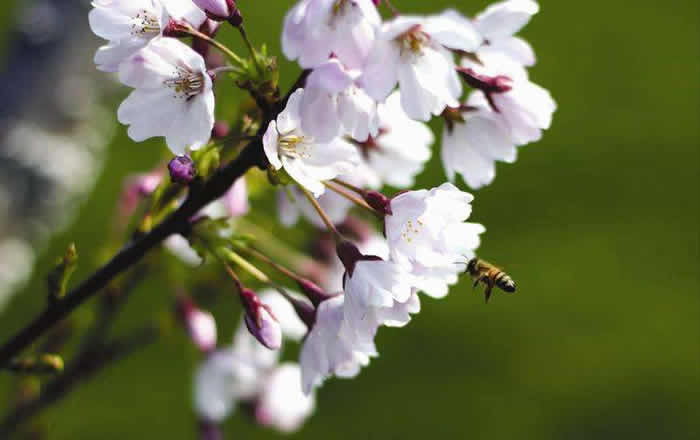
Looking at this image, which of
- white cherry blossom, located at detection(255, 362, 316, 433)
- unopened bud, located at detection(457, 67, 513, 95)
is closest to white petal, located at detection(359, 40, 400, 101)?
unopened bud, located at detection(457, 67, 513, 95)

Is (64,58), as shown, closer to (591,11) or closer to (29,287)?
(29,287)

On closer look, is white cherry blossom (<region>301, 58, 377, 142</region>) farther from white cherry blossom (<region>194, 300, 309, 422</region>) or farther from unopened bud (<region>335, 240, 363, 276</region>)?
white cherry blossom (<region>194, 300, 309, 422</region>)

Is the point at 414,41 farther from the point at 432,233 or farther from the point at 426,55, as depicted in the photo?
the point at 432,233

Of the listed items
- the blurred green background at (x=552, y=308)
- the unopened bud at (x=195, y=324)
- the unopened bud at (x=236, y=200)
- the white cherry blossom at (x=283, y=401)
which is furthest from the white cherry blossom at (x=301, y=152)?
the blurred green background at (x=552, y=308)

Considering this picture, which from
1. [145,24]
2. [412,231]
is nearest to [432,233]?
[412,231]

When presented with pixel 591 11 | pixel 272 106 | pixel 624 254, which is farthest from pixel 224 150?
pixel 591 11
